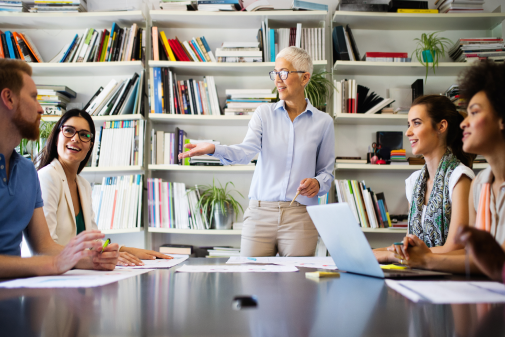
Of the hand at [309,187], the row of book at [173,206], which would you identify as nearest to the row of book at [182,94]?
the row of book at [173,206]

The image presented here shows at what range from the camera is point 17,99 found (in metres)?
1.09

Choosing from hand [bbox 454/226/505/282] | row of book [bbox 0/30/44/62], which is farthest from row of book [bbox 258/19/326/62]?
hand [bbox 454/226/505/282]

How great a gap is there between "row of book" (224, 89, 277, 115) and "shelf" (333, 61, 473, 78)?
60cm

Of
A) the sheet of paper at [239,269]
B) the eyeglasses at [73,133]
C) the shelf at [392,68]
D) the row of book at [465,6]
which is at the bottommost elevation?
the sheet of paper at [239,269]

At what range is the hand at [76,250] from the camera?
0.92 metres

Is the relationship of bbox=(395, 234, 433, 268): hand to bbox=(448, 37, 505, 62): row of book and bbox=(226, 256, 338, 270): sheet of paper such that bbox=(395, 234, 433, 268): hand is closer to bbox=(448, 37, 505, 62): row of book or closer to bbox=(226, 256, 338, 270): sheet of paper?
bbox=(226, 256, 338, 270): sheet of paper

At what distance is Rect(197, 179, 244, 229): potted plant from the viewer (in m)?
2.84

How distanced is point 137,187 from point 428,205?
2156 mm

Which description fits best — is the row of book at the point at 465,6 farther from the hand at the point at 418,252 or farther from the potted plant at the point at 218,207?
the hand at the point at 418,252

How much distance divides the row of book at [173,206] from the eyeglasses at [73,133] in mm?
1027

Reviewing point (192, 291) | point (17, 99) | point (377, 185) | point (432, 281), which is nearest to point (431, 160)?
point (432, 281)

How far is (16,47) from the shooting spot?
2.99m

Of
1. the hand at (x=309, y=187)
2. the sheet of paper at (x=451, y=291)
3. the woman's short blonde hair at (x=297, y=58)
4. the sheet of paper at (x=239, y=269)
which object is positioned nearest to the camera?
the sheet of paper at (x=451, y=291)

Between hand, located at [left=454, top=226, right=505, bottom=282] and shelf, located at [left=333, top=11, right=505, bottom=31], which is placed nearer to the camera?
hand, located at [left=454, top=226, right=505, bottom=282]
